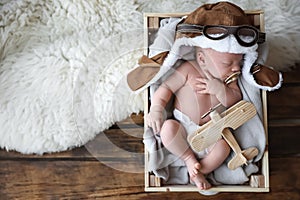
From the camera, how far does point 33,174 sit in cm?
114

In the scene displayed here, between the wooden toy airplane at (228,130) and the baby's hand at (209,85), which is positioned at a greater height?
the baby's hand at (209,85)

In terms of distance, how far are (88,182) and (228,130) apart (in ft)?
1.04

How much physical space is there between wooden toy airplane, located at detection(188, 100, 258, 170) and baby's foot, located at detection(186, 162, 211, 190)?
0.09ft

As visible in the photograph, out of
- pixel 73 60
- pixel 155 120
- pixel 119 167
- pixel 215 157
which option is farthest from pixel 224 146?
pixel 73 60

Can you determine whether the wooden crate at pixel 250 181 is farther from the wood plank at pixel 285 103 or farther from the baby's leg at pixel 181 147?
the wood plank at pixel 285 103

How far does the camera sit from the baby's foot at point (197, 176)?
1.00 meters

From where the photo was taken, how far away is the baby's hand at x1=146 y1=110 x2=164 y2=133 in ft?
3.28

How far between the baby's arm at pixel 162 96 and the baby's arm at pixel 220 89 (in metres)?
0.04

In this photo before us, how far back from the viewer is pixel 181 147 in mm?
1004

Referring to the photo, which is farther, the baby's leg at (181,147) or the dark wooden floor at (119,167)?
the dark wooden floor at (119,167)

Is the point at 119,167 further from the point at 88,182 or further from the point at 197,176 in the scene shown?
the point at 197,176

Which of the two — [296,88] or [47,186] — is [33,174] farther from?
[296,88]

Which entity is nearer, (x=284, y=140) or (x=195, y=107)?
(x=195, y=107)

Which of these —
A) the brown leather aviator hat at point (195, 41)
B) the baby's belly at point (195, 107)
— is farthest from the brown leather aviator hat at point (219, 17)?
the baby's belly at point (195, 107)
